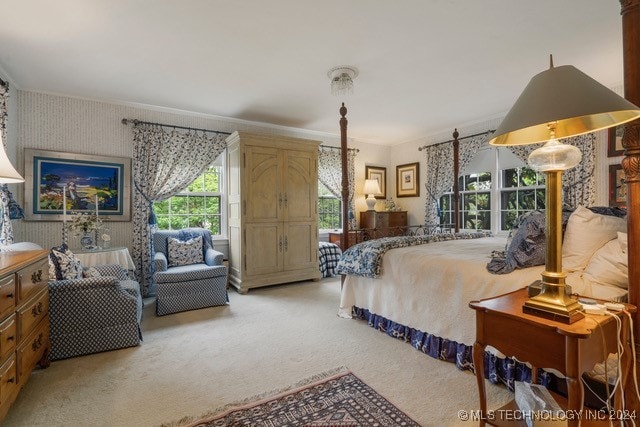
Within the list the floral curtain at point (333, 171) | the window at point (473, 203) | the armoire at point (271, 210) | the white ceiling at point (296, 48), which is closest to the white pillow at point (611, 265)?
the white ceiling at point (296, 48)

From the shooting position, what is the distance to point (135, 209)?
12.9ft

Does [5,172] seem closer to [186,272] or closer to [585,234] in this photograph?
[186,272]

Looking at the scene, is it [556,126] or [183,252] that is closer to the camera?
[556,126]

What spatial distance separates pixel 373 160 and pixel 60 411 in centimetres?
557

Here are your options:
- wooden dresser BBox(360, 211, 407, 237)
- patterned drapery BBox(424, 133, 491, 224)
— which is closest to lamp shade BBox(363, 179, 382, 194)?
wooden dresser BBox(360, 211, 407, 237)

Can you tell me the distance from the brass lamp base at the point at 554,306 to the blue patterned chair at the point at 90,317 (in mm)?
2723

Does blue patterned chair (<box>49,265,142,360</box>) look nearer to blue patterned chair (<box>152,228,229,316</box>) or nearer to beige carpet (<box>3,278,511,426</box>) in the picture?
beige carpet (<box>3,278,511,426</box>)

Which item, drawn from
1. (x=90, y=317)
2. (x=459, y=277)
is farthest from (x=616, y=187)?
(x=90, y=317)

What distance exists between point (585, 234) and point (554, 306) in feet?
2.79

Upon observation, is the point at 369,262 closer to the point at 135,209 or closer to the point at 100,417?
the point at 100,417

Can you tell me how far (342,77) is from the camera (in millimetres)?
3102

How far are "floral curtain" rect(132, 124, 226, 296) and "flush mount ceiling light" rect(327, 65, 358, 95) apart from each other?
7.11 ft

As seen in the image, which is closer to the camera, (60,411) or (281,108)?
(60,411)

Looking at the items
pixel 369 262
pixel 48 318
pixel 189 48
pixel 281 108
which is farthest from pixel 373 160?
pixel 48 318
